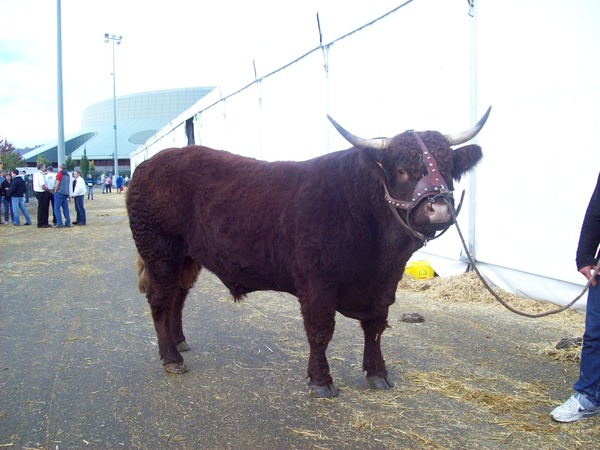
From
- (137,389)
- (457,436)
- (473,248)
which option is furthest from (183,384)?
(473,248)

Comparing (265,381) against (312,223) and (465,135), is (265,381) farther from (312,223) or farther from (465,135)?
(465,135)

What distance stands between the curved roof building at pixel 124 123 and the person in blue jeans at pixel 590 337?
88.9 metres

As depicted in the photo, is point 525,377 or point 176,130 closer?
point 525,377

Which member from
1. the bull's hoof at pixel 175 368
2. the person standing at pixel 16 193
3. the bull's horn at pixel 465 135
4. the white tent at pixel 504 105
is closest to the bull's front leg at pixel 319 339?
the bull's hoof at pixel 175 368

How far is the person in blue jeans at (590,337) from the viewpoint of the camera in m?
3.12

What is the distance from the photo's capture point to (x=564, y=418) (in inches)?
127

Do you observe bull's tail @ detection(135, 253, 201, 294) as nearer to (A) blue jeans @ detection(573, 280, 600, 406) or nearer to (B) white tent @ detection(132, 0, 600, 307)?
(A) blue jeans @ detection(573, 280, 600, 406)

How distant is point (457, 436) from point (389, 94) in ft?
21.2

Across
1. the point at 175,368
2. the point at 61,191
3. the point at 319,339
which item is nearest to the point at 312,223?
the point at 319,339

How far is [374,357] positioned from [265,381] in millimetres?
870

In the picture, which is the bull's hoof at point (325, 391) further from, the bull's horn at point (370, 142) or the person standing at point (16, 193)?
the person standing at point (16, 193)

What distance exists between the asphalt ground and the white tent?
98 cm

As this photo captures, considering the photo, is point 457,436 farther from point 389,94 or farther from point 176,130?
point 176,130

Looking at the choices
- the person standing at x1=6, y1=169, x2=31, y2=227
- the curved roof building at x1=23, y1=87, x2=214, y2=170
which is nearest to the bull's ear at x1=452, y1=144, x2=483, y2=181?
the person standing at x1=6, y1=169, x2=31, y2=227
